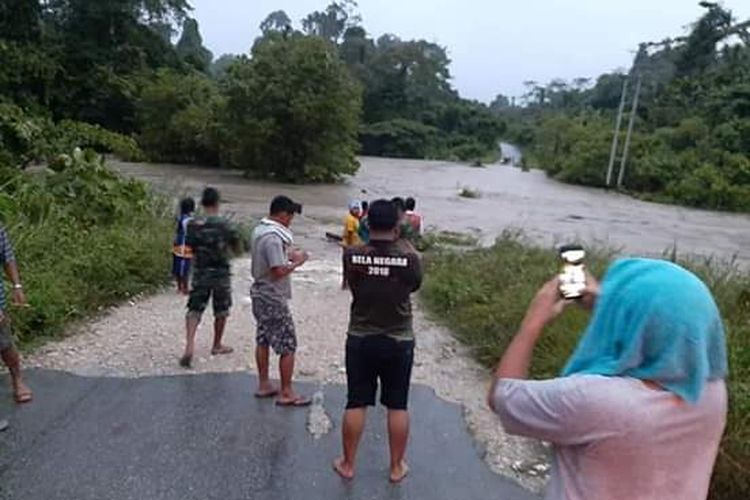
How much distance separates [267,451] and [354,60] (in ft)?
235

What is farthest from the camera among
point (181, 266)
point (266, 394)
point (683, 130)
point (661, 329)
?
point (683, 130)

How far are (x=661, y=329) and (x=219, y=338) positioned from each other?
4963 millimetres

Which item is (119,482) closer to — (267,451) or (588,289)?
(267,451)

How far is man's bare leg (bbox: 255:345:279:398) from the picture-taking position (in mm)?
4742

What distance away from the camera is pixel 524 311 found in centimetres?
646

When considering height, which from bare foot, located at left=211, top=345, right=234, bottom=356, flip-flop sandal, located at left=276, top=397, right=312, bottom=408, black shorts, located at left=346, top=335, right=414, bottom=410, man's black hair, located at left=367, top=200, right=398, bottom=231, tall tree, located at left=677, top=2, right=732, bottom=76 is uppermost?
tall tree, located at left=677, top=2, right=732, bottom=76

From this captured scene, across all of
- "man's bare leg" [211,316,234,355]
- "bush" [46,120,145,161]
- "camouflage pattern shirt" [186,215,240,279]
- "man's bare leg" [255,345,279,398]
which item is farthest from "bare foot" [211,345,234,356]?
"bush" [46,120,145,161]

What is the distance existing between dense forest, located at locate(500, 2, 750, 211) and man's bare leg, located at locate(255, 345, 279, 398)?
3540cm

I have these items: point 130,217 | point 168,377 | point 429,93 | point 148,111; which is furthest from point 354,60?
point 168,377

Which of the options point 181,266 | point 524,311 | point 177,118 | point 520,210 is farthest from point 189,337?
point 177,118

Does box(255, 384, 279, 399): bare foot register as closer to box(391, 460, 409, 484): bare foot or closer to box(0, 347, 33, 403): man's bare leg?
box(391, 460, 409, 484): bare foot

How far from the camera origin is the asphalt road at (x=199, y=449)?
143 inches

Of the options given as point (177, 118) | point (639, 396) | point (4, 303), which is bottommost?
point (4, 303)

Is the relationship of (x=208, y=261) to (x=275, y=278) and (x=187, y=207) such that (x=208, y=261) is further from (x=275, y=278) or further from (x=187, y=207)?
(x=187, y=207)
